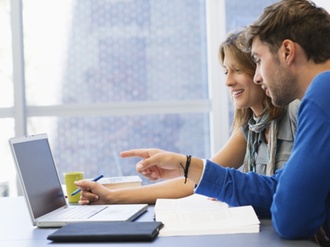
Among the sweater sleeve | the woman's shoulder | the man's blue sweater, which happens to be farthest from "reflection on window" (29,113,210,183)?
the man's blue sweater

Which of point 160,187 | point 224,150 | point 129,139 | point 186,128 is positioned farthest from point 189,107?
point 160,187

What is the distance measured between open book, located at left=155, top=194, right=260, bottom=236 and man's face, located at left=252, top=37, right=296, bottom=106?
0.37 meters

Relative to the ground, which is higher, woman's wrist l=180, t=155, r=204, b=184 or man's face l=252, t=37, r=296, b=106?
man's face l=252, t=37, r=296, b=106

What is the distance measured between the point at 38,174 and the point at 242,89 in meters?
1.02

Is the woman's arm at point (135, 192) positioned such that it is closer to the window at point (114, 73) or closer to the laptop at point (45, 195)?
the laptop at point (45, 195)

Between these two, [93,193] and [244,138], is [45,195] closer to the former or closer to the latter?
[93,193]

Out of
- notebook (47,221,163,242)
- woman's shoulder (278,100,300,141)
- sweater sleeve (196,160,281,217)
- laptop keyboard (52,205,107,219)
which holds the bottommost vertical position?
laptop keyboard (52,205,107,219)

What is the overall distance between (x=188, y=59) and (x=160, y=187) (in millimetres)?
1804

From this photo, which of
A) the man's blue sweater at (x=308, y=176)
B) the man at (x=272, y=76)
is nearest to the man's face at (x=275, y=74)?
the man at (x=272, y=76)

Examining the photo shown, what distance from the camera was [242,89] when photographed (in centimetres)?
213

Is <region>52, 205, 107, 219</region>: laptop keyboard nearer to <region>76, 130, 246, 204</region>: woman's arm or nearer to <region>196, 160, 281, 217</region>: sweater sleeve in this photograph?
<region>76, 130, 246, 204</region>: woman's arm

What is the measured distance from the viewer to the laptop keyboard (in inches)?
54.5

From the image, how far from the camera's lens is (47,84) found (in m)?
3.41

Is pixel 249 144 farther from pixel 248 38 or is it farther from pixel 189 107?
pixel 189 107
